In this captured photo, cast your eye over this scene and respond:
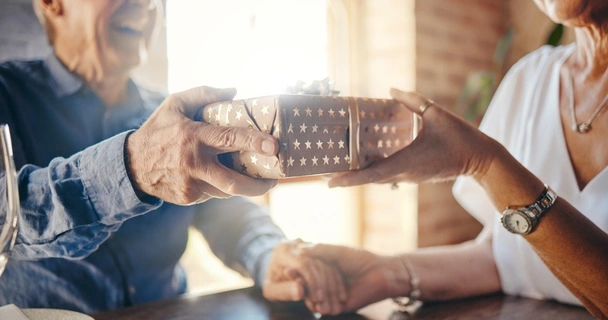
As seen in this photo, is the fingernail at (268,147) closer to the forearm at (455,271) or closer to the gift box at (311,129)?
the gift box at (311,129)

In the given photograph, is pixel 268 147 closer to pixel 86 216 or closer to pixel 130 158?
pixel 130 158

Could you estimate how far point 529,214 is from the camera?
698mm

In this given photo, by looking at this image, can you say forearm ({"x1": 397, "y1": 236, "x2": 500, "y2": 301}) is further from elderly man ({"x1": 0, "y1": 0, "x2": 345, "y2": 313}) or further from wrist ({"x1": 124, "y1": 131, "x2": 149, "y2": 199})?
wrist ({"x1": 124, "y1": 131, "x2": 149, "y2": 199})

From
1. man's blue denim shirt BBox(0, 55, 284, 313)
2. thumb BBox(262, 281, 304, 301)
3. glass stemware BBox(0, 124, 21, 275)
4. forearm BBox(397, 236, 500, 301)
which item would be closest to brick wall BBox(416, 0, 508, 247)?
forearm BBox(397, 236, 500, 301)

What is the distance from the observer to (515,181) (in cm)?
72

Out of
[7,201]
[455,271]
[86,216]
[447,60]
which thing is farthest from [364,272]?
[447,60]

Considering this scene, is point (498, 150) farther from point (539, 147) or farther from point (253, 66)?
point (253, 66)

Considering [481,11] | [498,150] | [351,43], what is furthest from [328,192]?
[498,150]

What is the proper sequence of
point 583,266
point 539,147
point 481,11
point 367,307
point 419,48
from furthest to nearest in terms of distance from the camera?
1. point 481,11
2. point 419,48
3. point 539,147
4. point 367,307
5. point 583,266

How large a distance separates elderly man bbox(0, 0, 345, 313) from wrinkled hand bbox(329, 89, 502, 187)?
0.59 feet

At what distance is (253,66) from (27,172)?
0.83 m

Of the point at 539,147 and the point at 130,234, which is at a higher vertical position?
the point at 539,147

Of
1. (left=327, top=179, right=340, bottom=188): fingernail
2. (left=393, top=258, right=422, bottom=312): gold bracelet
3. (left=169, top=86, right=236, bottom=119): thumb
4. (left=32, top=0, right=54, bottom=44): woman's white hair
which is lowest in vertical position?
(left=393, top=258, right=422, bottom=312): gold bracelet

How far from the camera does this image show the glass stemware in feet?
1.53
